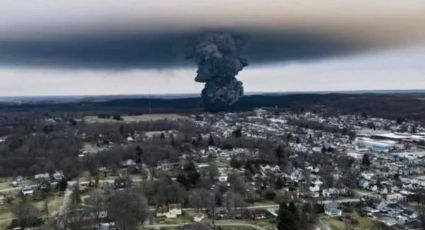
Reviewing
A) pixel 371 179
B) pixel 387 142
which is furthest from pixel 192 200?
pixel 387 142

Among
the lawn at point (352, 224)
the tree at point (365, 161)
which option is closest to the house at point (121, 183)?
the lawn at point (352, 224)

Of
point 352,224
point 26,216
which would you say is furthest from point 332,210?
point 26,216

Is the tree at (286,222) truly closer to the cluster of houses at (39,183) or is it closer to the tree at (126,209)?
the tree at (126,209)

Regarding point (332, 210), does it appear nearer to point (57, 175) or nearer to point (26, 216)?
point (26, 216)

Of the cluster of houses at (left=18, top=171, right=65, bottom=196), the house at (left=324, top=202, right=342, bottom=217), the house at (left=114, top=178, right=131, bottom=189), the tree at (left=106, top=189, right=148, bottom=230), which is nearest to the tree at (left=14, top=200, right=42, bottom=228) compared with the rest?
the tree at (left=106, top=189, right=148, bottom=230)

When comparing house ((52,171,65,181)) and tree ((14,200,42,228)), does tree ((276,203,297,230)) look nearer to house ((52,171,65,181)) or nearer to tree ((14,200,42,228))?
tree ((14,200,42,228))
